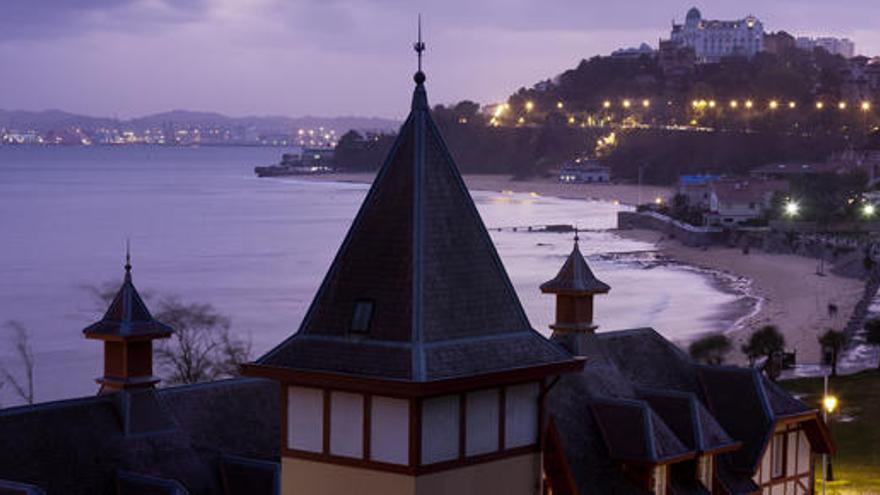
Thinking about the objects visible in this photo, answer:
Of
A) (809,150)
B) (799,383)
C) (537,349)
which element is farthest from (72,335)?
(809,150)

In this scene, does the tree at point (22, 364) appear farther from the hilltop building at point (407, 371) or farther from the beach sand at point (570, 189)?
the beach sand at point (570, 189)

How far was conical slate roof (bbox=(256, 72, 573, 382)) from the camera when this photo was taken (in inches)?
454

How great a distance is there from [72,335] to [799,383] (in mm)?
24247

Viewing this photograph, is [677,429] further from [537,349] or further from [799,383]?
[799,383]

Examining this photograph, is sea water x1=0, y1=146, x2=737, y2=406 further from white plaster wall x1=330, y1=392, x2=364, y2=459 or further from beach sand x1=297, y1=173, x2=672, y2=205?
white plaster wall x1=330, y1=392, x2=364, y2=459

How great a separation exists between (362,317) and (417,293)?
49 centimetres

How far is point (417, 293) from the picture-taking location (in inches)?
455

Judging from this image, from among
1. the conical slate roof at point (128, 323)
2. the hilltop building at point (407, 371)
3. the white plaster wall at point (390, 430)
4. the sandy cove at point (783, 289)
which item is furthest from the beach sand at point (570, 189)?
the white plaster wall at point (390, 430)

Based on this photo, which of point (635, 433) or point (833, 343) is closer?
point (635, 433)

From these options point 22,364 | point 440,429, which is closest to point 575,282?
point 440,429

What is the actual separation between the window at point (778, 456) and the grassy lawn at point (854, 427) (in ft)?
12.8

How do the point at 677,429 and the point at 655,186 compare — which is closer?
the point at 677,429

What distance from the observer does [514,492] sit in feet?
39.6

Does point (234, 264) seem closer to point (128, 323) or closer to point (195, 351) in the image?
point (195, 351)
